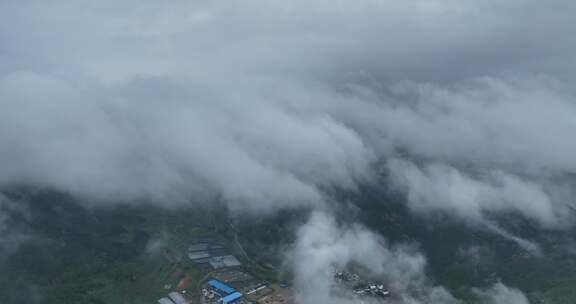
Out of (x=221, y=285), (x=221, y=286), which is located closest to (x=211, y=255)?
(x=221, y=285)

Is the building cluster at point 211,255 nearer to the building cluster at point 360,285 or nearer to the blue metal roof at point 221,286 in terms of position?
the blue metal roof at point 221,286

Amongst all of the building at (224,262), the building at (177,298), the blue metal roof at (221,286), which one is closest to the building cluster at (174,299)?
the building at (177,298)

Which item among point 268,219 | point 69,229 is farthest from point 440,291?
point 69,229

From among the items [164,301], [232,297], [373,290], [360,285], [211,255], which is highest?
[211,255]

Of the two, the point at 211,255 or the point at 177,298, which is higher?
the point at 211,255

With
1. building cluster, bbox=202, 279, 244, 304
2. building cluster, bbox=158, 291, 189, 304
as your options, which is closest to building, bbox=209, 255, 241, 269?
building cluster, bbox=202, 279, 244, 304

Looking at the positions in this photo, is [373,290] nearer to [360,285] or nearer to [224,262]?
[360,285]

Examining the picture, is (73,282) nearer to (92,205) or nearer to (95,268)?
(95,268)
